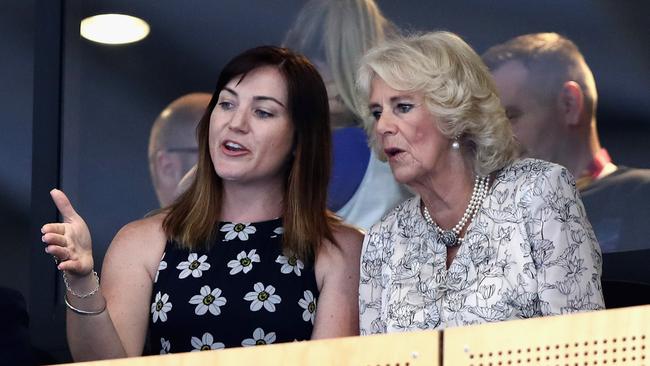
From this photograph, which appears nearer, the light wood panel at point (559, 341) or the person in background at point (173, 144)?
the light wood panel at point (559, 341)

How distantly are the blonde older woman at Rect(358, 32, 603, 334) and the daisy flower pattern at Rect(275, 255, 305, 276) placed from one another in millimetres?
181

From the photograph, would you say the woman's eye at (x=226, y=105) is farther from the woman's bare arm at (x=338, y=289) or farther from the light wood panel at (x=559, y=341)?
the light wood panel at (x=559, y=341)

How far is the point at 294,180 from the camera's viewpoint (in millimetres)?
3699

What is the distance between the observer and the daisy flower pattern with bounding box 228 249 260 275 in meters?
3.64

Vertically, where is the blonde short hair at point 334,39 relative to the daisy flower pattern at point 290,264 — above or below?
above

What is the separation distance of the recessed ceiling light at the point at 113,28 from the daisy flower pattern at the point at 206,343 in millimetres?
1392

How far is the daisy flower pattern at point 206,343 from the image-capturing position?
3547mm

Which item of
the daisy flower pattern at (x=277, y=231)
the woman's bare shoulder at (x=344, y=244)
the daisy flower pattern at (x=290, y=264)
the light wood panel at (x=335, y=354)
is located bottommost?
the light wood panel at (x=335, y=354)

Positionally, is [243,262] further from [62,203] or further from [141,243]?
[62,203]

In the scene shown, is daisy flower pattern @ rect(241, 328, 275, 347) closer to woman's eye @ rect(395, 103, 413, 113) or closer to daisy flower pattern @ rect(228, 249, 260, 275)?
daisy flower pattern @ rect(228, 249, 260, 275)

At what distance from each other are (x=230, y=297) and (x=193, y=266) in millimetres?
143

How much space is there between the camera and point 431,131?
3.58 meters

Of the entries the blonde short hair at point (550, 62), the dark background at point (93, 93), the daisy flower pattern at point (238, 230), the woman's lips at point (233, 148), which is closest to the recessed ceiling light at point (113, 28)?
the dark background at point (93, 93)

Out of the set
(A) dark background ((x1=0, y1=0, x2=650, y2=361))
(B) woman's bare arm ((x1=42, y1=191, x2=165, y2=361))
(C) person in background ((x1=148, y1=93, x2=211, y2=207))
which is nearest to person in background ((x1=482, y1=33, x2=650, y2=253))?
(A) dark background ((x1=0, y1=0, x2=650, y2=361))
